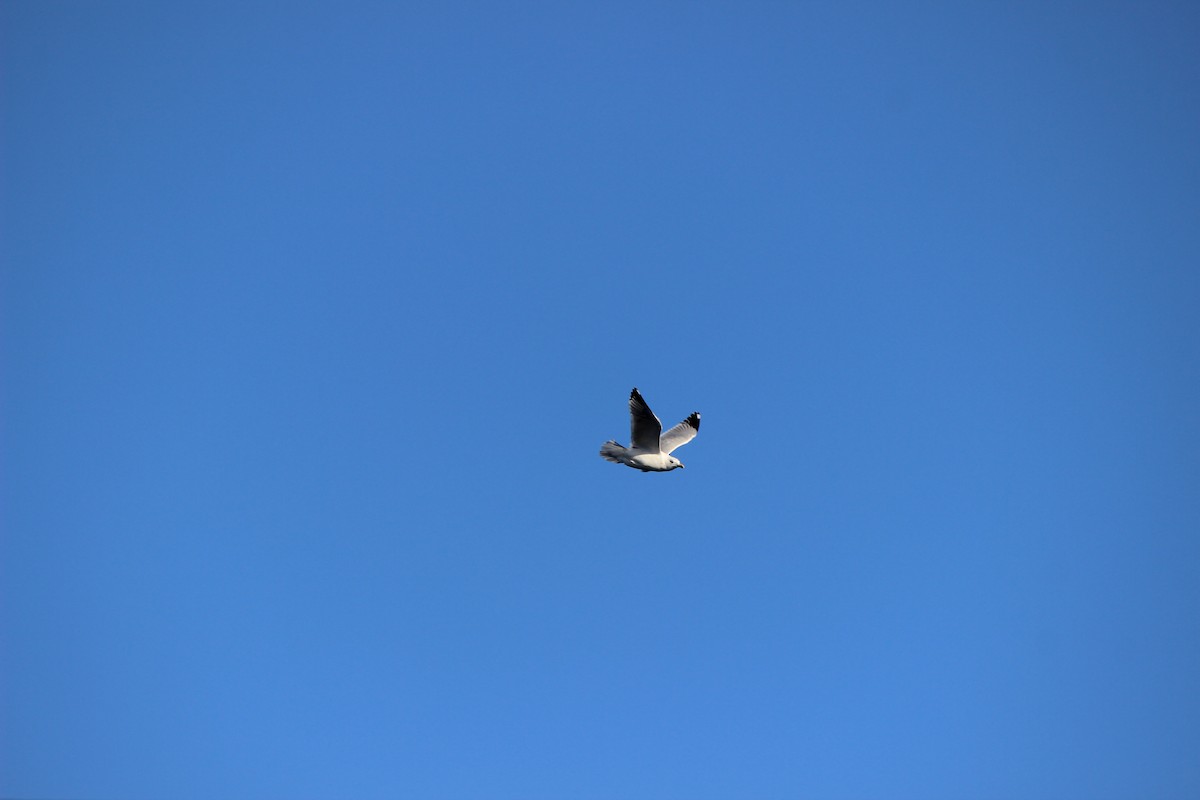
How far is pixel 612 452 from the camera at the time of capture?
2302 cm

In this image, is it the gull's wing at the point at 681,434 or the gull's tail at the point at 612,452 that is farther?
the gull's wing at the point at 681,434

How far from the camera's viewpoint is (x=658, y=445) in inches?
918

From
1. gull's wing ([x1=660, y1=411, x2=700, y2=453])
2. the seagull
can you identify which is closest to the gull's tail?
the seagull

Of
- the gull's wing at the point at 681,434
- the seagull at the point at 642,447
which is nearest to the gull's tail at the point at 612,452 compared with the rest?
the seagull at the point at 642,447

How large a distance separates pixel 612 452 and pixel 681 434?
3044 mm

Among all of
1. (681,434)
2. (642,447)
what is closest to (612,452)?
(642,447)

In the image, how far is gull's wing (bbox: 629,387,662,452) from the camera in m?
22.5

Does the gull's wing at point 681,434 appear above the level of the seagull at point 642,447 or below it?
A: above

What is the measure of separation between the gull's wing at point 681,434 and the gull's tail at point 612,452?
173 cm

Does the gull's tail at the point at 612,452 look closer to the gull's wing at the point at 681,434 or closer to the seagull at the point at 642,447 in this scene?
the seagull at the point at 642,447

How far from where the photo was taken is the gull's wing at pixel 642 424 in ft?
73.8

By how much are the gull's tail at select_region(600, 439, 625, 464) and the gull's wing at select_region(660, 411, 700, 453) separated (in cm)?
173

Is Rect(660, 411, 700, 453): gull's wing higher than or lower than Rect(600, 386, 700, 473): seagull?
higher

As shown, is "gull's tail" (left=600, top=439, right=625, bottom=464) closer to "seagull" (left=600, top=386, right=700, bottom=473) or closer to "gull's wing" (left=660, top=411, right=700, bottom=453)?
"seagull" (left=600, top=386, right=700, bottom=473)
